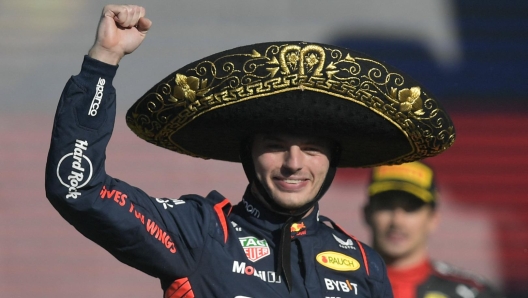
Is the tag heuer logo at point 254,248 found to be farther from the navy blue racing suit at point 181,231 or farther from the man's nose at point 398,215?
the man's nose at point 398,215

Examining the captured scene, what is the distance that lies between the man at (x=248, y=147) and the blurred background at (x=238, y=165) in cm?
265

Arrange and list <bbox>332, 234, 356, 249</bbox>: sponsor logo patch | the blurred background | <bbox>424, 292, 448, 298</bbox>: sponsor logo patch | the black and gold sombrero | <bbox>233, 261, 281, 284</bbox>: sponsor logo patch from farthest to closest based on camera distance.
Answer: the blurred background, <bbox>424, 292, 448, 298</bbox>: sponsor logo patch, <bbox>332, 234, 356, 249</bbox>: sponsor logo patch, <bbox>233, 261, 281, 284</bbox>: sponsor logo patch, the black and gold sombrero

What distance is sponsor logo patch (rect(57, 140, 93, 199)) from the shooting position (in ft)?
8.25

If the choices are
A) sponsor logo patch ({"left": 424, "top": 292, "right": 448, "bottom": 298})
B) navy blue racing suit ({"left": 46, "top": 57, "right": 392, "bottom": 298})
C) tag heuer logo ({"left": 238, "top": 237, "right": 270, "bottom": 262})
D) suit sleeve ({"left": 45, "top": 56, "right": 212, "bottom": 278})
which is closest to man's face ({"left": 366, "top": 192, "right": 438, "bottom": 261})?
sponsor logo patch ({"left": 424, "top": 292, "right": 448, "bottom": 298})

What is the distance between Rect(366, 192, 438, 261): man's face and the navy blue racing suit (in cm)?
146

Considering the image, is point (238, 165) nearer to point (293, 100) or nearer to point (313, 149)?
point (313, 149)

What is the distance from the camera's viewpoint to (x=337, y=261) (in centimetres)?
319

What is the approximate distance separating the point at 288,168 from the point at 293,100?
0.23 meters

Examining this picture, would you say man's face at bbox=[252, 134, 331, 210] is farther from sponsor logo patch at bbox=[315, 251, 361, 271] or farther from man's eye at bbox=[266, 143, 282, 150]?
sponsor logo patch at bbox=[315, 251, 361, 271]

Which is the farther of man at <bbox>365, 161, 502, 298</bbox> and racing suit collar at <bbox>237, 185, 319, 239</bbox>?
man at <bbox>365, 161, 502, 298</bbox>

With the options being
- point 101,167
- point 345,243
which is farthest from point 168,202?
point 345,243

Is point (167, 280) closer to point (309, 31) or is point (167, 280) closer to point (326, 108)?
point (326, 108)

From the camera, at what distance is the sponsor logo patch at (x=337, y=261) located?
3.16m

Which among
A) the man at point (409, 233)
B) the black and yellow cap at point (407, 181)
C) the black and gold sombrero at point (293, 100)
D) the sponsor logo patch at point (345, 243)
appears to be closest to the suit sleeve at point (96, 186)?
the black and gold sombrero at point (293, 100)
